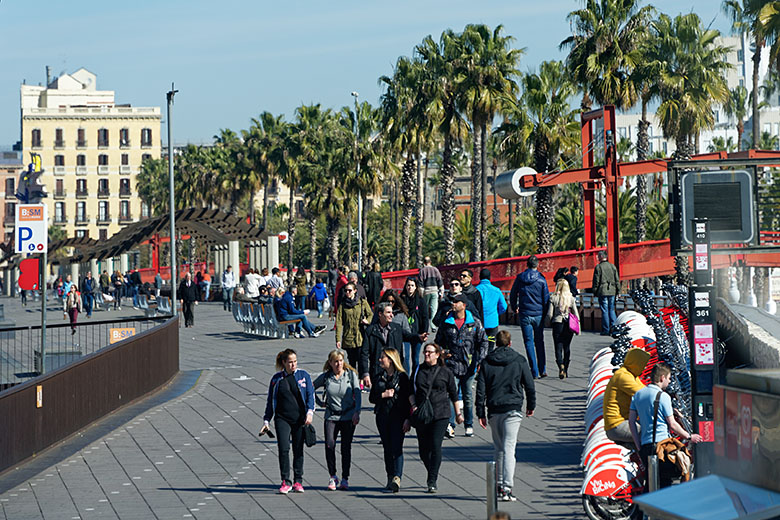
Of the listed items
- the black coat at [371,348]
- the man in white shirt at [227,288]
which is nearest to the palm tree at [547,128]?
the man in white shirt at [227,288]

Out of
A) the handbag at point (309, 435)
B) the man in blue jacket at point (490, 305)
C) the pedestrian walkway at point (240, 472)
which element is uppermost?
the man in blue jacket at point (490, 305)

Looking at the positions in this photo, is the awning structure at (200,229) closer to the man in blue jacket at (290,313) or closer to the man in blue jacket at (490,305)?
the man in blue jacket at (290,313)

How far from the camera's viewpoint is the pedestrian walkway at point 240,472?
34.5 ft

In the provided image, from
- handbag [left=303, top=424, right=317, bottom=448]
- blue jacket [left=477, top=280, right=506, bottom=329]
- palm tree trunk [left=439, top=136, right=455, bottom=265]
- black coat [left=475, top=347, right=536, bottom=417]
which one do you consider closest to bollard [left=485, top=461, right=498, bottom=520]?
black coat [left=475, top=347, right=536, bottom=417]

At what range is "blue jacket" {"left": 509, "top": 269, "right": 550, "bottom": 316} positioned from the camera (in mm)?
18500

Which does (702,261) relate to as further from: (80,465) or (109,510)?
(80,465)

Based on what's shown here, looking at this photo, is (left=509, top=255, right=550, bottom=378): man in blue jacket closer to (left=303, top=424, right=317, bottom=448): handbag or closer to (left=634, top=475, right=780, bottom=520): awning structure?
(left=303, top=424, right=317, bottom=448): handbag

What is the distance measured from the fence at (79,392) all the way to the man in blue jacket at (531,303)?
6.13 m

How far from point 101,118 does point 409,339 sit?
120m

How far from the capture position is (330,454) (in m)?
11.4

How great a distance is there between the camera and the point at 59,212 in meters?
132

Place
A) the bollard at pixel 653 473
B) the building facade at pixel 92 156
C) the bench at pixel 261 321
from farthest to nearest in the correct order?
the building facade at pixel 92 156 → the bench at pixel 261 321 → the bollard at pixel 653 473

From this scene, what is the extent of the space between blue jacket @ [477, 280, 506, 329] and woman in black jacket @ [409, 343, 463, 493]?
567cm

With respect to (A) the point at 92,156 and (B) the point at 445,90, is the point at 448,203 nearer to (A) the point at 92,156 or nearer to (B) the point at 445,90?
(B) the point at 445,90
